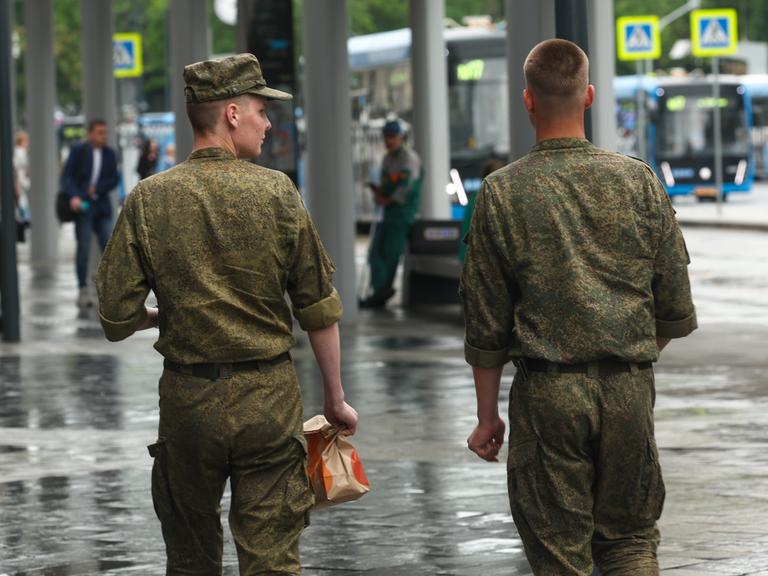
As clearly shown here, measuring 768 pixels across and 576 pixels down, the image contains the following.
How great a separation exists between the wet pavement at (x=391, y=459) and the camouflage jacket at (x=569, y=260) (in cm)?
205

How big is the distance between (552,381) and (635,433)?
247mm

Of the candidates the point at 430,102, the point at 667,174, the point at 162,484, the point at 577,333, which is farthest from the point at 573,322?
the point at 667,174

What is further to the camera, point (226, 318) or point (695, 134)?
point (695, 134)

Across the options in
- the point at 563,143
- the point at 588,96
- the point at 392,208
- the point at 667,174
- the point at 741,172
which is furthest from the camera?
the point at 741,172

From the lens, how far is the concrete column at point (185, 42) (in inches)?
778

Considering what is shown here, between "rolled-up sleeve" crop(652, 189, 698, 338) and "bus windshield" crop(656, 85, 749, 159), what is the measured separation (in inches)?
1714

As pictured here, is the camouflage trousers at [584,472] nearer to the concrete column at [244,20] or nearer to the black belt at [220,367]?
the black belt at [220,367]

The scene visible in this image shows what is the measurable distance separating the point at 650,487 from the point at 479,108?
2922 centimetres

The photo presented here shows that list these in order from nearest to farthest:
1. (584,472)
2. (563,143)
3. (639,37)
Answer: (584,472) < (563,143) < (639,37)

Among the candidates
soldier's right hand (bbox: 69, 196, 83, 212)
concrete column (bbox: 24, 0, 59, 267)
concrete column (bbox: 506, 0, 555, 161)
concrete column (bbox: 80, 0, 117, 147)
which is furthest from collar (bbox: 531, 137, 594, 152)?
concrete column (bbox: 24, 0, 59, 267)

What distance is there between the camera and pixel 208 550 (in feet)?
16.8

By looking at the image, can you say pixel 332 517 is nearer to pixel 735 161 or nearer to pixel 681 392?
pixel 681 392

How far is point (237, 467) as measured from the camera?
502cm

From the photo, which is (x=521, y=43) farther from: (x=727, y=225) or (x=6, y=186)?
(x=727, y=225)
